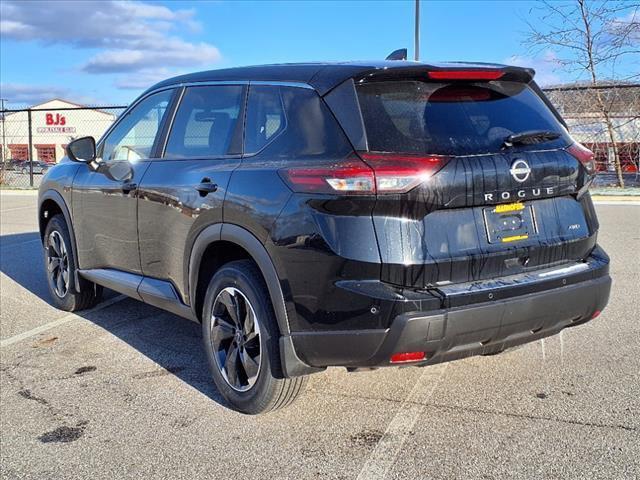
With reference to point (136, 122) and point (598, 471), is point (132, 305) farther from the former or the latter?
point (598, 471)

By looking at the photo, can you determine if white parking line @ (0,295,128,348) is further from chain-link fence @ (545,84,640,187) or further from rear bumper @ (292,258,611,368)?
chain-link fence @ (545,84,640,187)

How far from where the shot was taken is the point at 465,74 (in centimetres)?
332

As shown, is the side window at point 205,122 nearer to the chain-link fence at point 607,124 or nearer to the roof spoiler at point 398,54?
the roof spoiler at point 398,54

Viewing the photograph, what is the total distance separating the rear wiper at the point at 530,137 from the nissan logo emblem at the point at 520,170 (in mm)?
124

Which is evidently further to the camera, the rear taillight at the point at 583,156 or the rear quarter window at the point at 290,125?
the rear taillight at the point at 583,156

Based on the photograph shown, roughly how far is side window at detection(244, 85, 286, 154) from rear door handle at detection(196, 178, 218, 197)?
27cm

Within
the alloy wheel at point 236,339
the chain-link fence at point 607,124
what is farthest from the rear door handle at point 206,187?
the chain-link fence at point 607,124

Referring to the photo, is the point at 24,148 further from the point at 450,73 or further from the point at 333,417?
the point at 450,73

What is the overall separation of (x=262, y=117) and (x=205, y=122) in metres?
0.64

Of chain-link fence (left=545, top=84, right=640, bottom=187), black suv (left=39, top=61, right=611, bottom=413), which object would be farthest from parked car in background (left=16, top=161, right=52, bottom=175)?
black suv (left=39, top=61, right=611, bottom=413)

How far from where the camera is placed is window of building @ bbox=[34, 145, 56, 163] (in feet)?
70.7

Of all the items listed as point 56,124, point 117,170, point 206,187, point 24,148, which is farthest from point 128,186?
point 56,124

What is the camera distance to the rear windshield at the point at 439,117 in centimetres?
305

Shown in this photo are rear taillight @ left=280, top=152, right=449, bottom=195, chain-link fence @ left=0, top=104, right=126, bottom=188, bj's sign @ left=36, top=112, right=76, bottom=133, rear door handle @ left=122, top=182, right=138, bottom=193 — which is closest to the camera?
rear taillight @ left=280, top=152, right=449, bottom=195
